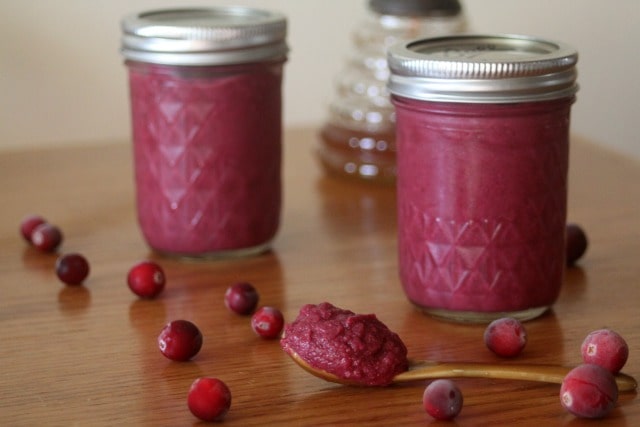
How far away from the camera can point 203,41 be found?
1194mm

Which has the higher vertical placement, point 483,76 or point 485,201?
point 483,76

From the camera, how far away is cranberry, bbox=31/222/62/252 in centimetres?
131

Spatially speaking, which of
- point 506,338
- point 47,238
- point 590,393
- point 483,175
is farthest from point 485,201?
point 47,238

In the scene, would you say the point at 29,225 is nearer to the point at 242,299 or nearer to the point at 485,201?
the point at 242,299

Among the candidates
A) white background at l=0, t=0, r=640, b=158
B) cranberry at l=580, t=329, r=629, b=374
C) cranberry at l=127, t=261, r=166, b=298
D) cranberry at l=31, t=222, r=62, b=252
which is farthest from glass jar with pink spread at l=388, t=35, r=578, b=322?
white background at l=0, t=0, r=640, b=158

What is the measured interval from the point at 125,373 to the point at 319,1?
4.86 feet

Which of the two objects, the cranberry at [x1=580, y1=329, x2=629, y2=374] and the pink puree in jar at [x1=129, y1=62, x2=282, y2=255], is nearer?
the cranberry at [x1=580, y1=329, x2=629, y2=374]

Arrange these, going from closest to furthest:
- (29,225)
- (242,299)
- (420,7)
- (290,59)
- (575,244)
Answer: (242,299), (575,244), (29,225), (420,7), (290,59)

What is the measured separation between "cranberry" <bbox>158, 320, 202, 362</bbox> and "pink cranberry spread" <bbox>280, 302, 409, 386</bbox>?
9 cm

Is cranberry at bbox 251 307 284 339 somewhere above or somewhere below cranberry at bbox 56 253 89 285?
above

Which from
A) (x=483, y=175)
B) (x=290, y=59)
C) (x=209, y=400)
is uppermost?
(x=483, y=175)

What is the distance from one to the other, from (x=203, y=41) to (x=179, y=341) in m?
0.37

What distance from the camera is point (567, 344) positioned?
100cm

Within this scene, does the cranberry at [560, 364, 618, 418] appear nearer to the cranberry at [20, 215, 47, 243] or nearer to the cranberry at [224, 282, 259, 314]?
the cranberry at [224, 282, 259, 314]
